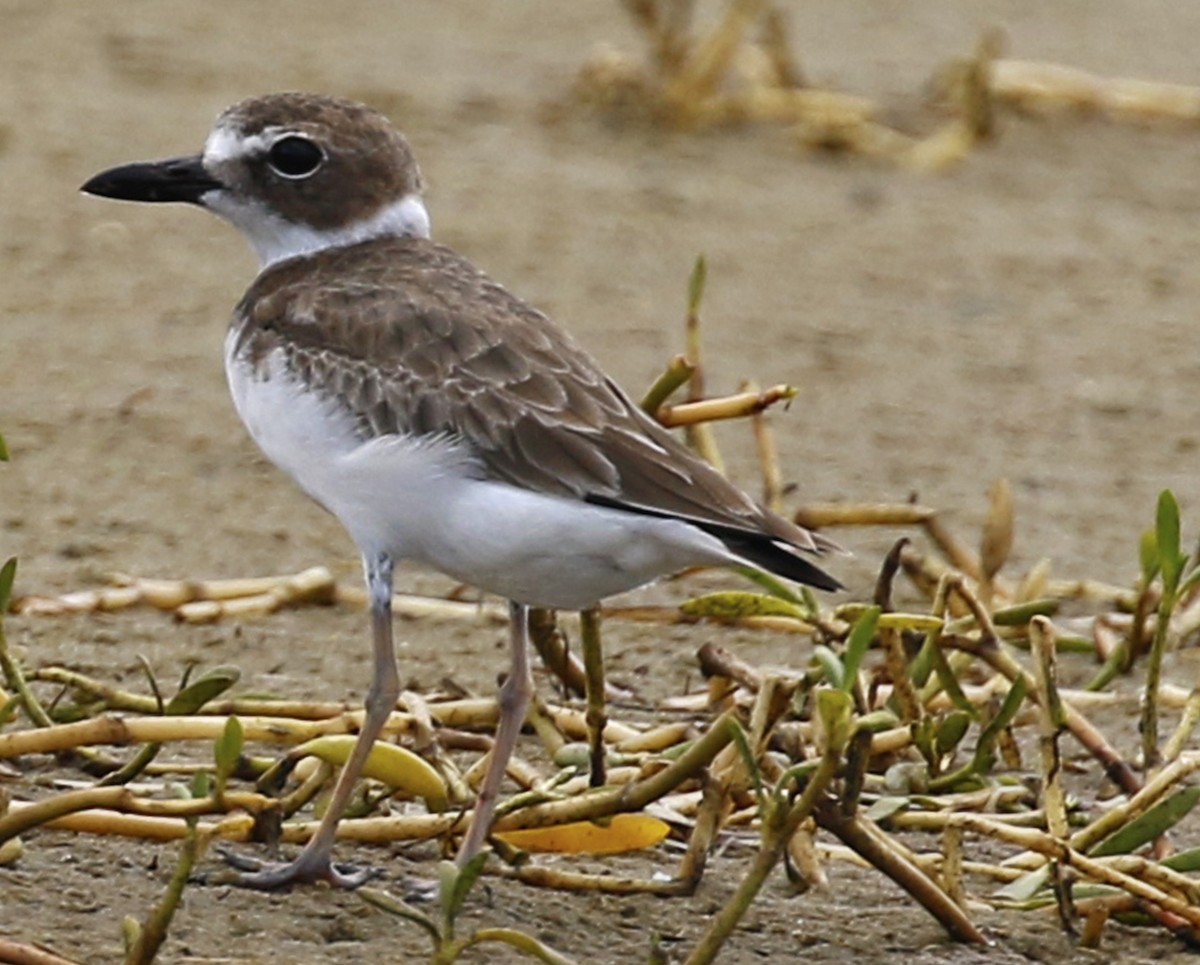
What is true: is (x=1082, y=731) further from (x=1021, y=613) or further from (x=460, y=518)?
(x=460, y=518)

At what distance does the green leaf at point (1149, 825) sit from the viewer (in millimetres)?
3828

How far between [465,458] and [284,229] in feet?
3.13

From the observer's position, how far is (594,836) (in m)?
4.17

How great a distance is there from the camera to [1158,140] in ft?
34.3

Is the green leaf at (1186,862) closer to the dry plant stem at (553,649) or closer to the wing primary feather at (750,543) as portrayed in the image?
the wing primary feather at (750,543)

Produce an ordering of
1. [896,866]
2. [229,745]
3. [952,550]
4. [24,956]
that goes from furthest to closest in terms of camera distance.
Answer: [952,550] < [896,866] < [229,745] < [24,956]

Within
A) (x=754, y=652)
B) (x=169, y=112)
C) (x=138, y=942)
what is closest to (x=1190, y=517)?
(x=754, y=652)

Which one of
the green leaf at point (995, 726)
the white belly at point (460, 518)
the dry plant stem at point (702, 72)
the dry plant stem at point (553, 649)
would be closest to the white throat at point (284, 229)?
the white belly at point (460, 518)

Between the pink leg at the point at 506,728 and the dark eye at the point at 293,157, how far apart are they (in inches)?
37.4

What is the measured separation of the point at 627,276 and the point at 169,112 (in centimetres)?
210

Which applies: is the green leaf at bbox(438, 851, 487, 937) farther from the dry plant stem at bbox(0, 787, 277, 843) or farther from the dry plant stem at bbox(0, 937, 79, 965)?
the dry plant stem at bbox(0, 787, 277, 843)

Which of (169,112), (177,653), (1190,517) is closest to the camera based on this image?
(177,653)

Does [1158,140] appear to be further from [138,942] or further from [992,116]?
[138,942]

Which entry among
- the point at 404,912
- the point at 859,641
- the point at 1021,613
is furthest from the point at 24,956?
the point at 1021,613
